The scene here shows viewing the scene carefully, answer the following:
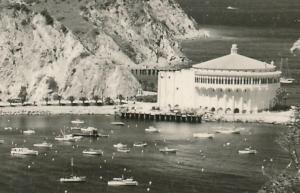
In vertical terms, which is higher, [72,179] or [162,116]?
[162,116]

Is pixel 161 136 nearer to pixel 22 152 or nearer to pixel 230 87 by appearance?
pixel 22 152

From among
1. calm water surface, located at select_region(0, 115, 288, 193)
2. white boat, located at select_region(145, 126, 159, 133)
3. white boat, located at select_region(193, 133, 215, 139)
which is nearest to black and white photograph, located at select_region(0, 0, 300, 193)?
white boat, located at select_region(193, 133, 215, 139)

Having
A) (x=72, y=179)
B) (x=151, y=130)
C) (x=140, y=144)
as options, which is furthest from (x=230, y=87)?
(x=72, y=179)

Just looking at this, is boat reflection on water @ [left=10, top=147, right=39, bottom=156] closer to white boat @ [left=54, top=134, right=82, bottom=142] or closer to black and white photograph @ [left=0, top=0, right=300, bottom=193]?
black and white photograph @ [left=0, top=0, right=300, bottom=193]

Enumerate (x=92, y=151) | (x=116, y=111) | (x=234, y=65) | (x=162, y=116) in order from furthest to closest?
(x=234, y=65), (x=116, y=111), (x=162, y=116), (x=92, y=151)

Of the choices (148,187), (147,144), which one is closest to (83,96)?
(147,144)

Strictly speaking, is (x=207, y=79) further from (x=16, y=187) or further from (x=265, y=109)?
(x=16, y=187)

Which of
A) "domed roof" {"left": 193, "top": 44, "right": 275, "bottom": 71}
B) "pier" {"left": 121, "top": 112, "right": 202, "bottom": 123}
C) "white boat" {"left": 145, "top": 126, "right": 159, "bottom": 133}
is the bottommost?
"white boat" {"left": 145, "top": 126, "right": 159, "bottom": 133}

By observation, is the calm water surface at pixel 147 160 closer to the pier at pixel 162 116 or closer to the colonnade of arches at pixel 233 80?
the pier at pixel 162 116
